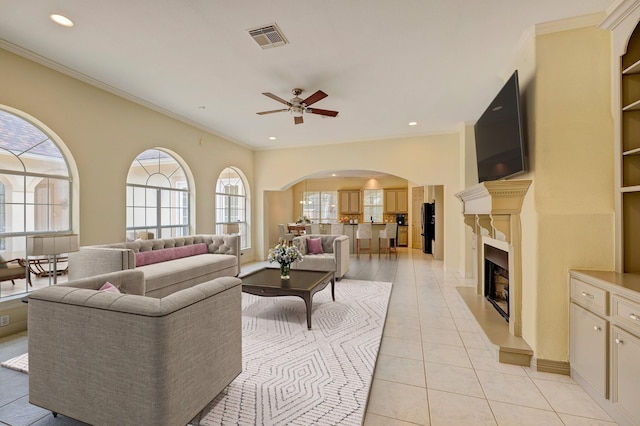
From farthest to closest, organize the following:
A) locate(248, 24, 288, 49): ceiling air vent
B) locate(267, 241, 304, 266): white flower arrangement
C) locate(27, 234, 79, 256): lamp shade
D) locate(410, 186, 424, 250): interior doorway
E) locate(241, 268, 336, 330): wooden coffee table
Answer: locate(410, 186, 424, 250): interior doorway, locate(267, 241, 304, 266): white flower arrangement, locate(241, 268, 336, 330): wooden coffee table, locate(27, 234, 79, 256): lamp shade, locate(248, 24, 288, 49): ceiling air vent

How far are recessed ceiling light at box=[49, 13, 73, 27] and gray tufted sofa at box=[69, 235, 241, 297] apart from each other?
2.47m

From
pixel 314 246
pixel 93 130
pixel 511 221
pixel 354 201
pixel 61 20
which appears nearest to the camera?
pixel 61 20

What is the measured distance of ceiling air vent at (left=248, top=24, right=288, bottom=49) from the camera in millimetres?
2762

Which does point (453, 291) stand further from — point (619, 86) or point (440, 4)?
point (440, 4)

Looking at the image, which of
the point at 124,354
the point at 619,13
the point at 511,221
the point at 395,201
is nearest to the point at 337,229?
the point at 395,201

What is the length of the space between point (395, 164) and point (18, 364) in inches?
261

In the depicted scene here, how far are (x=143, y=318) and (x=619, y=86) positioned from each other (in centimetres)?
371

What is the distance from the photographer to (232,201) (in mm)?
7520

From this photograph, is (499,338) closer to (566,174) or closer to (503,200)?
(503,200)

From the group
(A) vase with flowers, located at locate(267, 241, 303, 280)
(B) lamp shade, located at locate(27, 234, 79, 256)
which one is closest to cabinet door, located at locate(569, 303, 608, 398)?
(A) vase with flowers, located at locate(267, 241, 303, 280)

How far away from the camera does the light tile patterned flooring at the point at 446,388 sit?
6.11 ft

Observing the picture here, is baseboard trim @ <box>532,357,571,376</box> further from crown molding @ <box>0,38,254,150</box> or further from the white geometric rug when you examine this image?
crown molding @ <box>0,38,254,150</box>

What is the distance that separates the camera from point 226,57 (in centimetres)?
330

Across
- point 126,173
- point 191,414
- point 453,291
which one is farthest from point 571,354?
point 126,173
